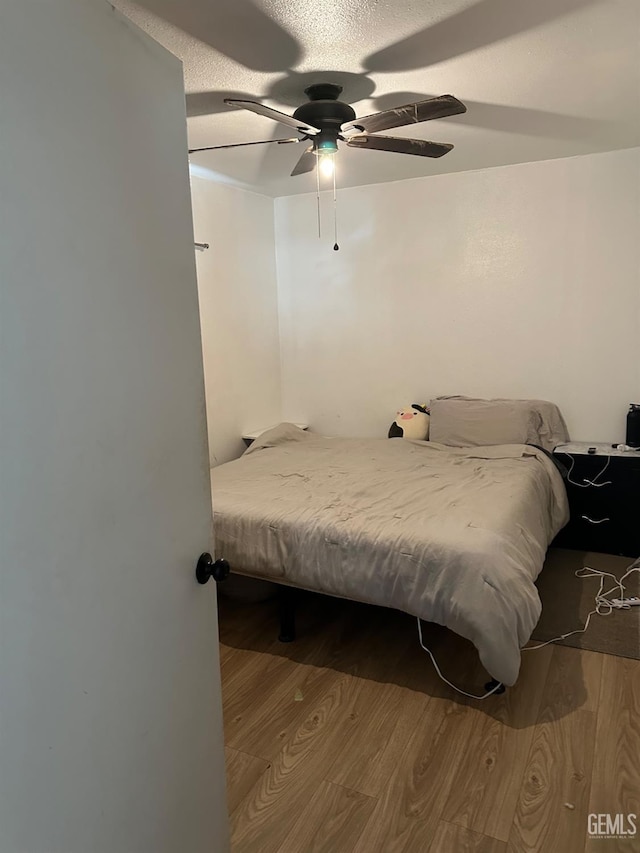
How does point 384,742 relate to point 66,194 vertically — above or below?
below

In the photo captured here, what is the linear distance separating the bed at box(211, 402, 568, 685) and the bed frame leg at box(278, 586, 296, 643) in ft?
0.40

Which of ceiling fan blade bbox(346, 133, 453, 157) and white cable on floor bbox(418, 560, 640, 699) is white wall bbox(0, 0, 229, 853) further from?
ceiling fan blade bbox(346, 133, 453, 157)

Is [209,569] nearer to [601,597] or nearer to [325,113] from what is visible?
[325,113]

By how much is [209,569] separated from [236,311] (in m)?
3.12

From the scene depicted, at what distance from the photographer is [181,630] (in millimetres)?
1188

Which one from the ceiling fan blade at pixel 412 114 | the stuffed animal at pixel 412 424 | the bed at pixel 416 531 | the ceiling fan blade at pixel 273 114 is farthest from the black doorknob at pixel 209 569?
the stuffed animal at pixel 412 424

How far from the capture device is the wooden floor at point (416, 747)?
1622mm

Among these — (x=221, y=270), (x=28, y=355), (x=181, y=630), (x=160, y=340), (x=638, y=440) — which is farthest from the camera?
(x=221, y=270)

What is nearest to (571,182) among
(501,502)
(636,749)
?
(501,502)

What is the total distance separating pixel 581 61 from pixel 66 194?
6.75 ft

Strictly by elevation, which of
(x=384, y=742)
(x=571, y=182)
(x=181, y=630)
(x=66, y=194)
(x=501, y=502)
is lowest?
(x=384, y=742)

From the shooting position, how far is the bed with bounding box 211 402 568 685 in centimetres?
206

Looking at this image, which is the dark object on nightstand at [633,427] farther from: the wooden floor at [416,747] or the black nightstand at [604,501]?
the wooden floor at [416,747]

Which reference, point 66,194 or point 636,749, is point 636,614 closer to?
point 636,749
